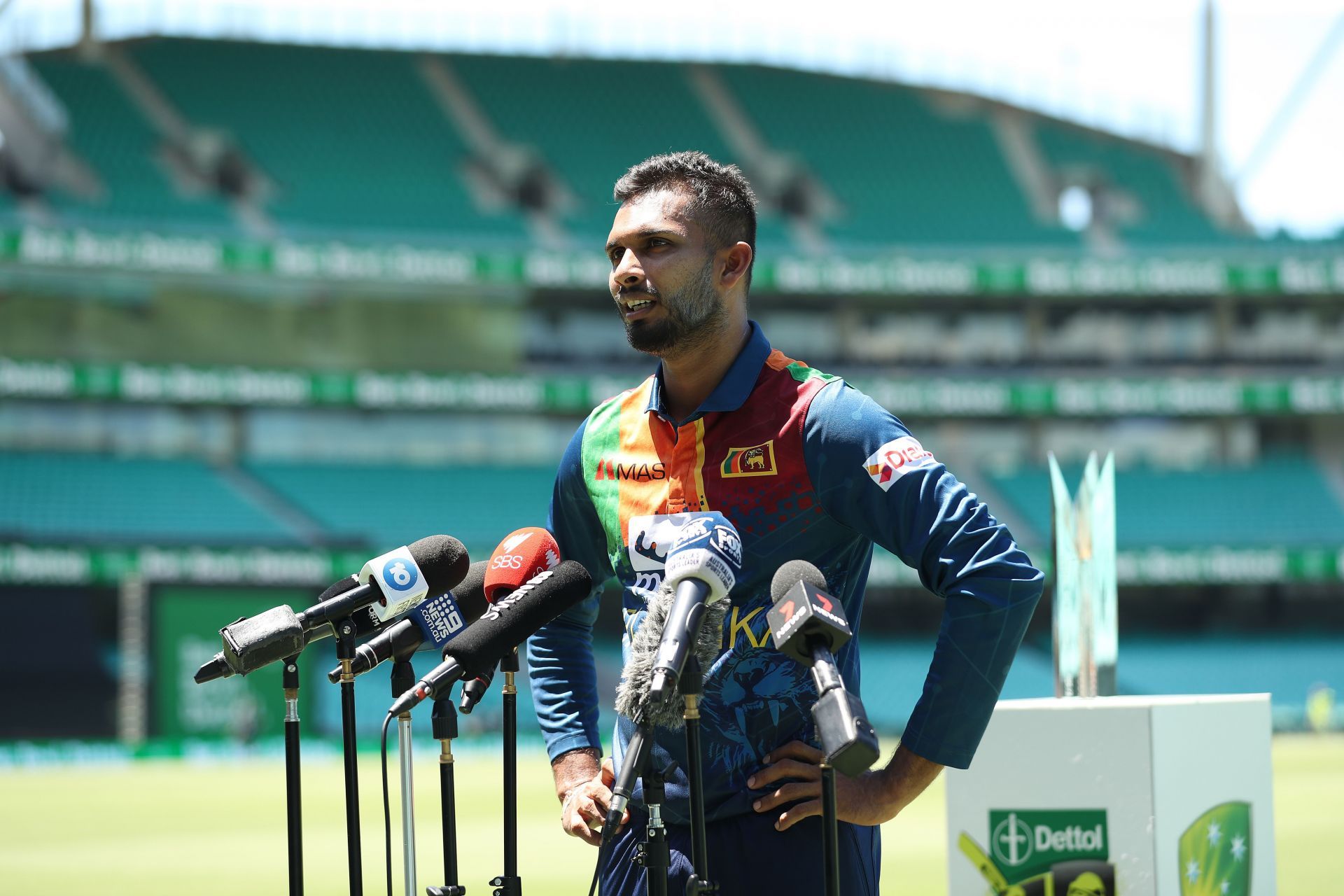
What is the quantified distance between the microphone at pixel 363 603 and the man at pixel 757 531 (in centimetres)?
37

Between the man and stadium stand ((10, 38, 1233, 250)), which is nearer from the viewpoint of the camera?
the man

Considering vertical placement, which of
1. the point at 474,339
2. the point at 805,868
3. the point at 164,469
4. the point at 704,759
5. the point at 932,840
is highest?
the point at 474,339

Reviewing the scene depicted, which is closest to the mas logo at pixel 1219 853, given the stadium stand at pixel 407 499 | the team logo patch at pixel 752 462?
the team logo patch at pixel 752 462

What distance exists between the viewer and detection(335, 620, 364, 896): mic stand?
2.91m

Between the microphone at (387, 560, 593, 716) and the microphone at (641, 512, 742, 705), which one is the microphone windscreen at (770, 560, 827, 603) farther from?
the microphone at (387, 560, 593, 716)

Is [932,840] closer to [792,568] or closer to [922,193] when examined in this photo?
[792,568]

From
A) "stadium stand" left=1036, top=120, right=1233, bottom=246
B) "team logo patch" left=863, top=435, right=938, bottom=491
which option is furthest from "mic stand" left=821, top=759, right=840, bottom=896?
"stadium stand" left=1036, top=120, right=1233, bottom=246

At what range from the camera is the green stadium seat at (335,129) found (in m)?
36.8

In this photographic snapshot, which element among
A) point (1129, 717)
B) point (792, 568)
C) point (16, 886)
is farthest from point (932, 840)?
point (792, 568)

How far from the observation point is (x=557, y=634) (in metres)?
3.47

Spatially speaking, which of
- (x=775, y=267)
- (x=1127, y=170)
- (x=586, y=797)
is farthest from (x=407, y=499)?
(x=586, y=797)

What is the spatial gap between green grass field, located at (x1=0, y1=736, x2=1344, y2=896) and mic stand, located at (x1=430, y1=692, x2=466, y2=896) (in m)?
6.66

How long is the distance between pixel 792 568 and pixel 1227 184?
146 feet

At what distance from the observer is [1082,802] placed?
15.9 ft
